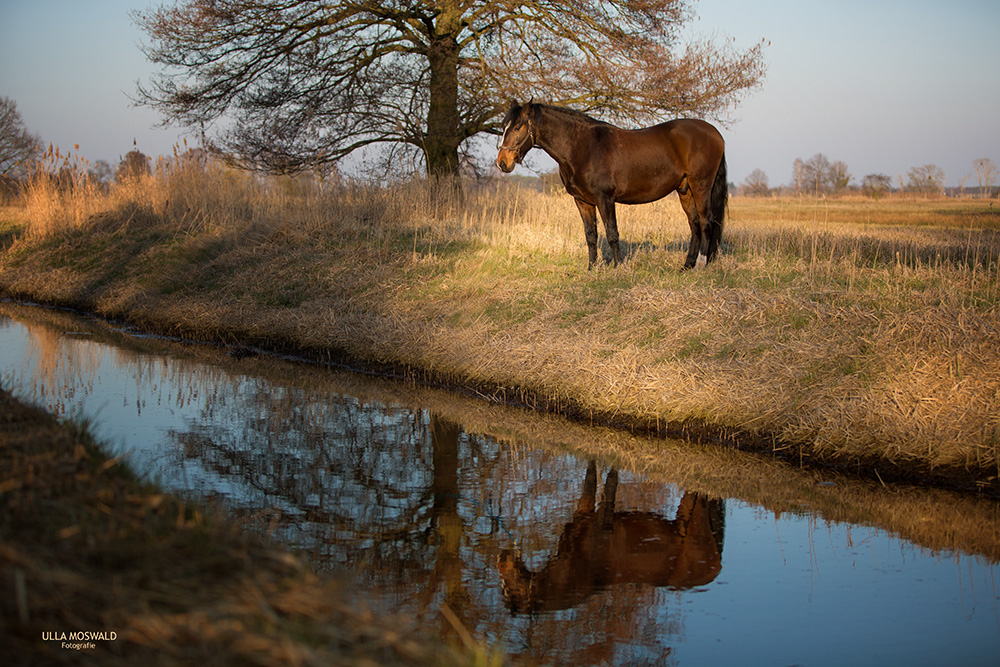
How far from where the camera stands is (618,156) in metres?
9.64

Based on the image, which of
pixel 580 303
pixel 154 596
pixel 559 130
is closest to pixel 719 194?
pixel 559 130

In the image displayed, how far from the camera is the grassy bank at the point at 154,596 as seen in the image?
2.07 m

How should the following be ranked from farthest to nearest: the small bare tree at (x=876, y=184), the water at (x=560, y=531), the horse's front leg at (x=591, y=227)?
the small bare tree at (x=876, y=184)
the horse's front leg at (x=591, y=227)
the water at (x=560, y=531)

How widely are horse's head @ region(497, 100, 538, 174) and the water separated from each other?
3.15 metres

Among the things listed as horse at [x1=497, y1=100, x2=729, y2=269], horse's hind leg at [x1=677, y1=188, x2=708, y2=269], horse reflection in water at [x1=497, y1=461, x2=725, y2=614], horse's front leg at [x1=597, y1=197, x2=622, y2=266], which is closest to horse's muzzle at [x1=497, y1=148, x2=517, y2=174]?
horse at [x1=497, y1=100, x2=729, y2=269]

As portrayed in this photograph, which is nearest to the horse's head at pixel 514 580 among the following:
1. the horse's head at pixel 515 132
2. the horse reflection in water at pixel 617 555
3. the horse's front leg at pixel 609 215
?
the horse reflection in water at pixel 617 555

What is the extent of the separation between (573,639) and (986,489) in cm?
346

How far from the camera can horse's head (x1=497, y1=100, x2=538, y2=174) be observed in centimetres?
955

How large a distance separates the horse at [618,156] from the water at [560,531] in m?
3.39

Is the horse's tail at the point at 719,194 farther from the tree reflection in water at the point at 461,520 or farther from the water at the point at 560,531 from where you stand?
the tree reflection in water at the point at 461,520

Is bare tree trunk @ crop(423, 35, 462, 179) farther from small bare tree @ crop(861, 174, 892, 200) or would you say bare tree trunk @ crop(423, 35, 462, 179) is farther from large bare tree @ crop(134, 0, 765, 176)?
small bare tree @ crop(861, 174, 892, 200)

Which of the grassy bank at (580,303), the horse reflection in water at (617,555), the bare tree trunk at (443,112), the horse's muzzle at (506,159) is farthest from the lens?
the bare tree trunk at (443,112)

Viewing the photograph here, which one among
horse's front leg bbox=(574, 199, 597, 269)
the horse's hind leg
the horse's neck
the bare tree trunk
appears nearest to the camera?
the horse's neck

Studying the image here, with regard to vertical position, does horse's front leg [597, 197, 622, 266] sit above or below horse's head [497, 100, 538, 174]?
below
